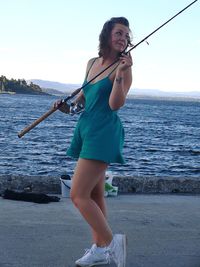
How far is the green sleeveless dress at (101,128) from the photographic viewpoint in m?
4.01

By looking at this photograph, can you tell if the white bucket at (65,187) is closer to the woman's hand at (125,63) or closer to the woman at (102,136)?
the woman at (102,136)

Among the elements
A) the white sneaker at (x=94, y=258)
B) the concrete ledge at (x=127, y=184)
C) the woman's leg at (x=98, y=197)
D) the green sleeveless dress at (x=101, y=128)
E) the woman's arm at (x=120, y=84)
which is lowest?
the concrete ledge at (x=127, y=184)

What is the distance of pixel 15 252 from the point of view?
14.8 feet

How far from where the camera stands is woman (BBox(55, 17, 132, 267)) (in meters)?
4.00

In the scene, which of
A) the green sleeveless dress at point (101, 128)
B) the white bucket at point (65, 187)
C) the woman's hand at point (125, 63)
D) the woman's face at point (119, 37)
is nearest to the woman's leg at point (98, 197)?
the green sleeveless dress at point (101, 128)

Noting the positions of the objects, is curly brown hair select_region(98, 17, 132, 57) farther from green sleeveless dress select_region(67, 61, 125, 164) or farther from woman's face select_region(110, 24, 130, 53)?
green sleeveless dress select_region(67, 61, 125, 164)

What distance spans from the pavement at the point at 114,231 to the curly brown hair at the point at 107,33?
1.60m

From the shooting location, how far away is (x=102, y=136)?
4012 mm

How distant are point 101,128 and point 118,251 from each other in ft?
2.96

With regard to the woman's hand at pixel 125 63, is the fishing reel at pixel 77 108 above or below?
below

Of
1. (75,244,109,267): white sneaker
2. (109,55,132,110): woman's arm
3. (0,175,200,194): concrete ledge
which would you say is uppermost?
(109,55,132,110): woman's arm

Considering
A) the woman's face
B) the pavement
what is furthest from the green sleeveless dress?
the pavement

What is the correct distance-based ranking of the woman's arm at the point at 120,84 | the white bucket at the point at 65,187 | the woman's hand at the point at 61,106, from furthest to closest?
the white bucket at the point at 65,187 → the woman's hand at the point at 61,106 → the woman's arm at the point at 120,84

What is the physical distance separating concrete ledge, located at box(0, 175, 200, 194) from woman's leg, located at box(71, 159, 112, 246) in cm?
318
